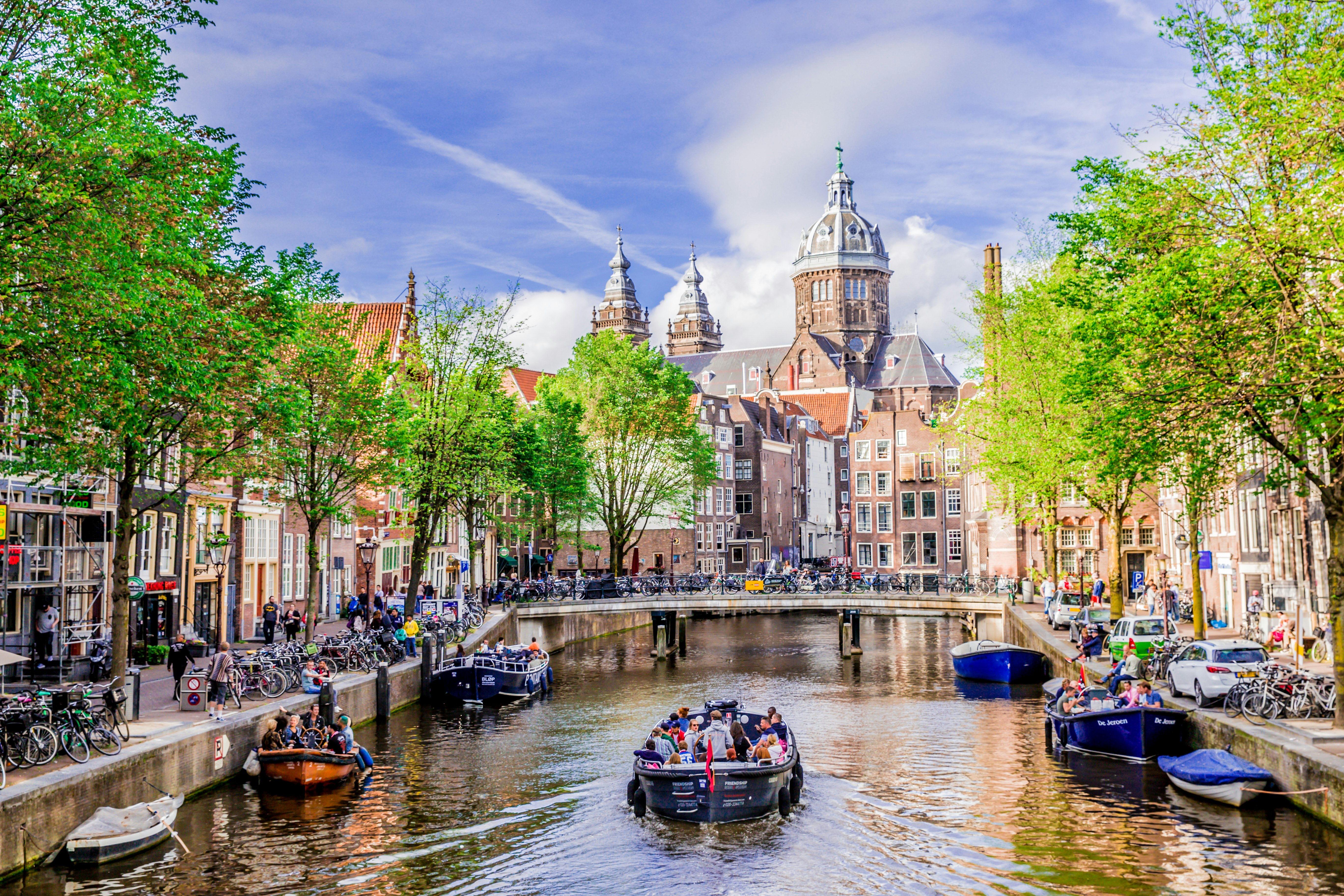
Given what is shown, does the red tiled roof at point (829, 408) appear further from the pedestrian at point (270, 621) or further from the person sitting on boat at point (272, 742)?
the person sitting on boat at point (272, 742)

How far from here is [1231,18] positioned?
909 inches

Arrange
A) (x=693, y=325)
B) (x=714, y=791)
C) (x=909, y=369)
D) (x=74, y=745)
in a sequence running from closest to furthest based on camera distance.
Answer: (x=74, y=745) < (x=714, y=791) < (x=909, y=369) < (x=693, y=325)

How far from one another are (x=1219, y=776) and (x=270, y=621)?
94.5 ft

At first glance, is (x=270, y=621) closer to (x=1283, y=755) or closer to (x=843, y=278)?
(x=1283, y=755)

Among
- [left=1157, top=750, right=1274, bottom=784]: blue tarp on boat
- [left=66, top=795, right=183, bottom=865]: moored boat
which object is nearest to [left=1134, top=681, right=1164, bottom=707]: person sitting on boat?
[left=1157, top=750, right=1274, bottom=784]: blue tarp on boat

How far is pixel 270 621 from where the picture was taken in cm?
4003

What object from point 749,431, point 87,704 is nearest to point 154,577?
point 87,704

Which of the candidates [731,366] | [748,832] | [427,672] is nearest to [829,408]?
[731,366]

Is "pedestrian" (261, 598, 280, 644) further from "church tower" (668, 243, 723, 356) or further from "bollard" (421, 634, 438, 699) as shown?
"church tower" (668, 243, 723, 356)

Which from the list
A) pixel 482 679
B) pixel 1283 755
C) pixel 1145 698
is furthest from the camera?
pixel 482 679

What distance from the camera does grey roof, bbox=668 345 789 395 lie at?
533 ft

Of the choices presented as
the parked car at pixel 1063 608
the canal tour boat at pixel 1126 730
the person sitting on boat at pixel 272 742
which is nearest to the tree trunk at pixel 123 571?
the person sitting on boat at pixel 272 742

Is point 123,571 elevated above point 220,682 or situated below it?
above

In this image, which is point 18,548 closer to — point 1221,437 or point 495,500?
point 1221,437
